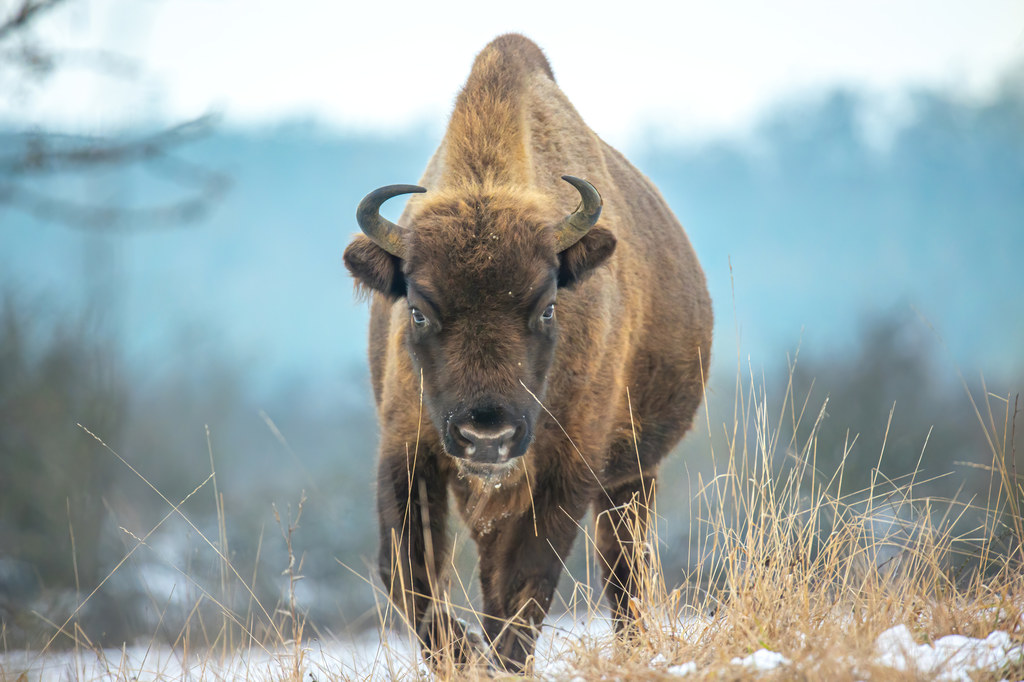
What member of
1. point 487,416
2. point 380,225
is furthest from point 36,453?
point 487,416

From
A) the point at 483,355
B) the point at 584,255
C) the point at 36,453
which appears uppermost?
the point at 584,255

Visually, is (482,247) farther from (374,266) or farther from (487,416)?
(487,416)

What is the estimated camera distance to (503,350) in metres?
3.97

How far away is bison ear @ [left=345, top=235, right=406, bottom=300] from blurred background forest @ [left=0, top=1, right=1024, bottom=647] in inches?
28.4

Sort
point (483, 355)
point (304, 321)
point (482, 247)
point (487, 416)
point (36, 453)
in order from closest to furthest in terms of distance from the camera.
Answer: point (487, 416)
point (483, 355)
point (482, 247)
point (36, 453)
point (304, 321)

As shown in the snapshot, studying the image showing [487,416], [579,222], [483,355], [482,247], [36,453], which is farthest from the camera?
[36,453]

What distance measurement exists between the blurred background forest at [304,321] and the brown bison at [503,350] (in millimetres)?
513

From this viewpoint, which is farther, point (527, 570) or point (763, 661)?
point (527, 570)

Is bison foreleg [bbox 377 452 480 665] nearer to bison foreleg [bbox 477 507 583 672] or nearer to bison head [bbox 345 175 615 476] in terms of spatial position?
bison foreleg [bbox 477 507 583 672]

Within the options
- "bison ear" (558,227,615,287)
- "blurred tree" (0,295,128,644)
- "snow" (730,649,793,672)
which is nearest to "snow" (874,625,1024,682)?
"snow" (730,649,793,672)

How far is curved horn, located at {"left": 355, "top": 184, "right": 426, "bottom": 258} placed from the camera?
4.20 m

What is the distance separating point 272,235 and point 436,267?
113m

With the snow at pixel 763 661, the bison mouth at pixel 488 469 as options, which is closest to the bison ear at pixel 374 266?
the bison mouth at pixel 488 469

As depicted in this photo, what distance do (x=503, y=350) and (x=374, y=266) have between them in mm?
911
